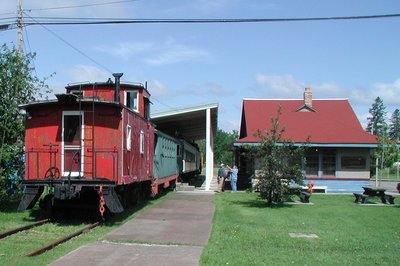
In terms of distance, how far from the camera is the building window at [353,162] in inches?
1051

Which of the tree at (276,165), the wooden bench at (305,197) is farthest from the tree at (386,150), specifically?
the tree at (276,165)

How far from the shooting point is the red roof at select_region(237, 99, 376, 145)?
87.0ft

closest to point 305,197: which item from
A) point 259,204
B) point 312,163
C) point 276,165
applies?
point 259,204

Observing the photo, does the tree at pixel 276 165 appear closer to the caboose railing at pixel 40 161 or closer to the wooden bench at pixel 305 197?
the wooden bench at pixel 305 197

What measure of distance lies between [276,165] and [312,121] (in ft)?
41.1

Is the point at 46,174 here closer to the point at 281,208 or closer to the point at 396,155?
the point at 281,208

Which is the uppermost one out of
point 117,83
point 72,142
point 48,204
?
point 117,83

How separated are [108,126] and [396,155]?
3577 centimetres

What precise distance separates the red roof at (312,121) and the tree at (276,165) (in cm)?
743

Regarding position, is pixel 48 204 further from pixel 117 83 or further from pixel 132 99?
pixel 132 99

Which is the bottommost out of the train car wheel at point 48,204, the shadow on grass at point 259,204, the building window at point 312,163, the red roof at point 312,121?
the shadow on grass at point 259,204

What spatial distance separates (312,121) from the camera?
1159 inches

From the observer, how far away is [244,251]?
928 centimetres

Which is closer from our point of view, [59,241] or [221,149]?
[59,241]
